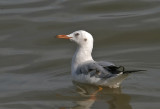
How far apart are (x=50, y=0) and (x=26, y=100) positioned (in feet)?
24.7

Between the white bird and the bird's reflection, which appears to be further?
the white bird

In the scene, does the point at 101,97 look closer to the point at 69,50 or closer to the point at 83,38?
the point at 83,38

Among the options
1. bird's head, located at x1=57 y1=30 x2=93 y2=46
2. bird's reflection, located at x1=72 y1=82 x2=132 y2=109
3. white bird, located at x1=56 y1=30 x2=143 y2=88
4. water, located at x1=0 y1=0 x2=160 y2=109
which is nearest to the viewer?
bird's reflection, located at x1=72 y1=82 x2=132 y2=109

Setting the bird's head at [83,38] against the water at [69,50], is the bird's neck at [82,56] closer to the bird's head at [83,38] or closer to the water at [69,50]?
the bird's head at [83,38]

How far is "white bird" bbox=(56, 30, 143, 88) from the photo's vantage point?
27.3 feet

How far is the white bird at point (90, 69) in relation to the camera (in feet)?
27.3

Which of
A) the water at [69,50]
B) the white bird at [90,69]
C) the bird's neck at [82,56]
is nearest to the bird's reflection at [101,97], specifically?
the water at [69,50]

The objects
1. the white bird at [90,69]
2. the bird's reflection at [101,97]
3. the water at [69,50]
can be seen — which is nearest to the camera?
the bird's reflection at [101,97]

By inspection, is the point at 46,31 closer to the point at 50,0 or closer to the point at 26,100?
the point at 50,0

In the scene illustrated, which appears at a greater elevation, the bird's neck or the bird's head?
the bird's head

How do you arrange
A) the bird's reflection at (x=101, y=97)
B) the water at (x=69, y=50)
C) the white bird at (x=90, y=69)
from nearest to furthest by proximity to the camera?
the bird's reflection at (x=101, y=97), the white bird at (x=90, y=69), the water at (x=69, y=50)

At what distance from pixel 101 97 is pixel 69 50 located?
3.53 m

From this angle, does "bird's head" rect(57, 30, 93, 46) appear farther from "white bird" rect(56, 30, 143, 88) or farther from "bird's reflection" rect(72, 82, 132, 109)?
"bird's reflection" rect(72, 82, 132, 109)

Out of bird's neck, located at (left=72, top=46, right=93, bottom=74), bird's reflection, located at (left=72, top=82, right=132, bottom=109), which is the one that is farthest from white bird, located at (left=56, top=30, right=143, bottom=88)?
bird's reflection, located at (left=72, top=82, right=132, bottom=109)
